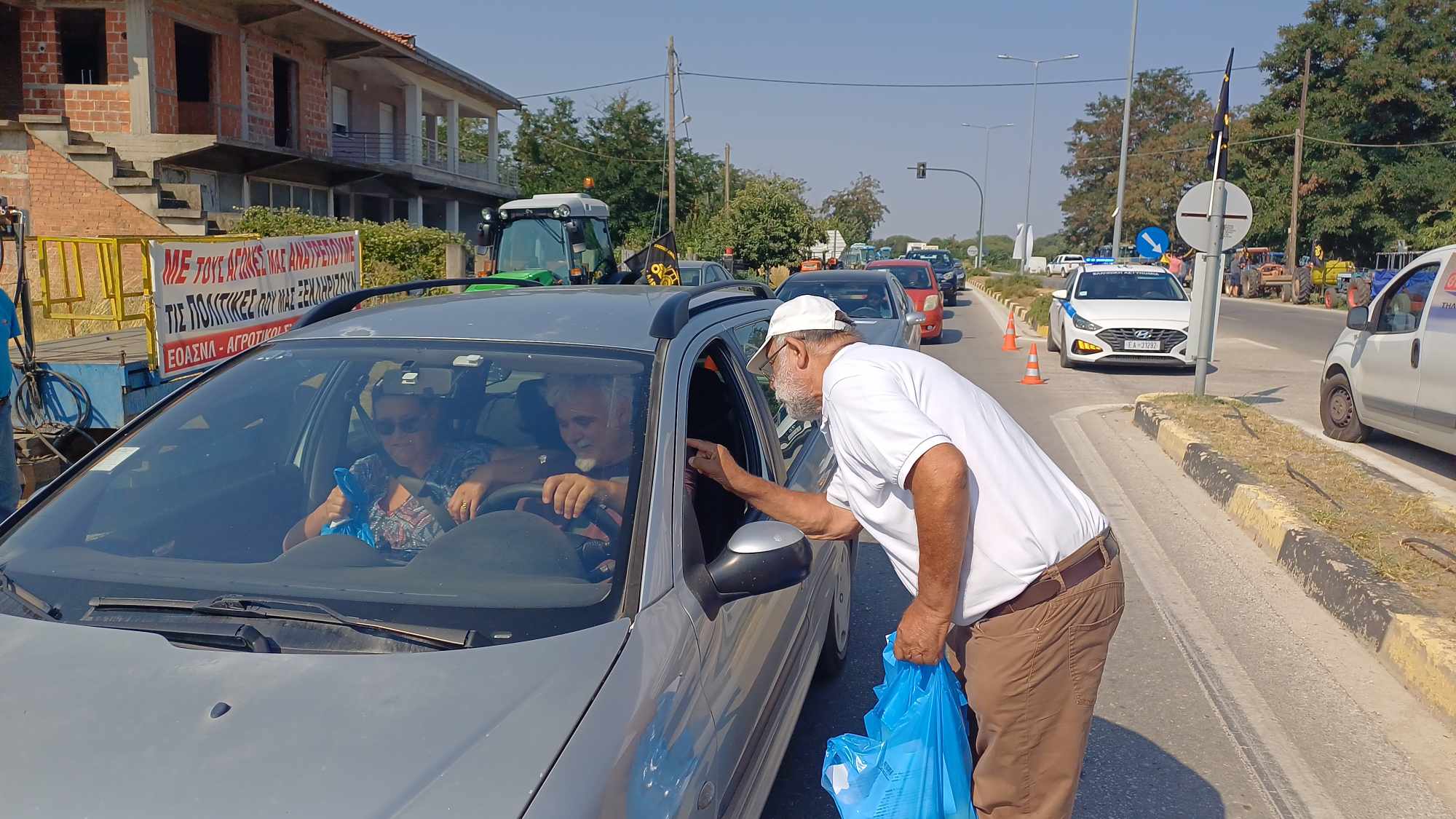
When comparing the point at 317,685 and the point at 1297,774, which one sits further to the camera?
the point at 1297,774

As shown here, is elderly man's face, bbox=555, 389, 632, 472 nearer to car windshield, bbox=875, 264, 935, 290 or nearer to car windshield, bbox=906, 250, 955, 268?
car windshield, bbox=875, 264, 935, 290

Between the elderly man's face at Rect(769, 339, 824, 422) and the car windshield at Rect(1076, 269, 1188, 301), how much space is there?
14.6 meters

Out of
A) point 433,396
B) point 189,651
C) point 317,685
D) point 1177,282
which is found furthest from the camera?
point 1177,282

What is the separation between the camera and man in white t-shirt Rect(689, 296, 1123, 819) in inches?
94.7

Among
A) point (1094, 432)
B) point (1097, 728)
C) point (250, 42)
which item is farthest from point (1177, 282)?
point (250, 42)

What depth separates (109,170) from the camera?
70.5 feet

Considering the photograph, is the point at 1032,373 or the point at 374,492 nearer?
the point at 374,492

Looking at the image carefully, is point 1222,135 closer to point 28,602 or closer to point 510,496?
point 510,496

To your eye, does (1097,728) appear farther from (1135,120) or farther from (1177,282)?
(1135,120)

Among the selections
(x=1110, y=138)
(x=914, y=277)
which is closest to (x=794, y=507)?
(x=914, y=277)

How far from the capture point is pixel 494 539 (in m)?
2.51

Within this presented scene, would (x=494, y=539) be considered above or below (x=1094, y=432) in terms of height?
above

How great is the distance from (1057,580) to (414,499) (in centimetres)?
164

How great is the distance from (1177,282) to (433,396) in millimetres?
16014
